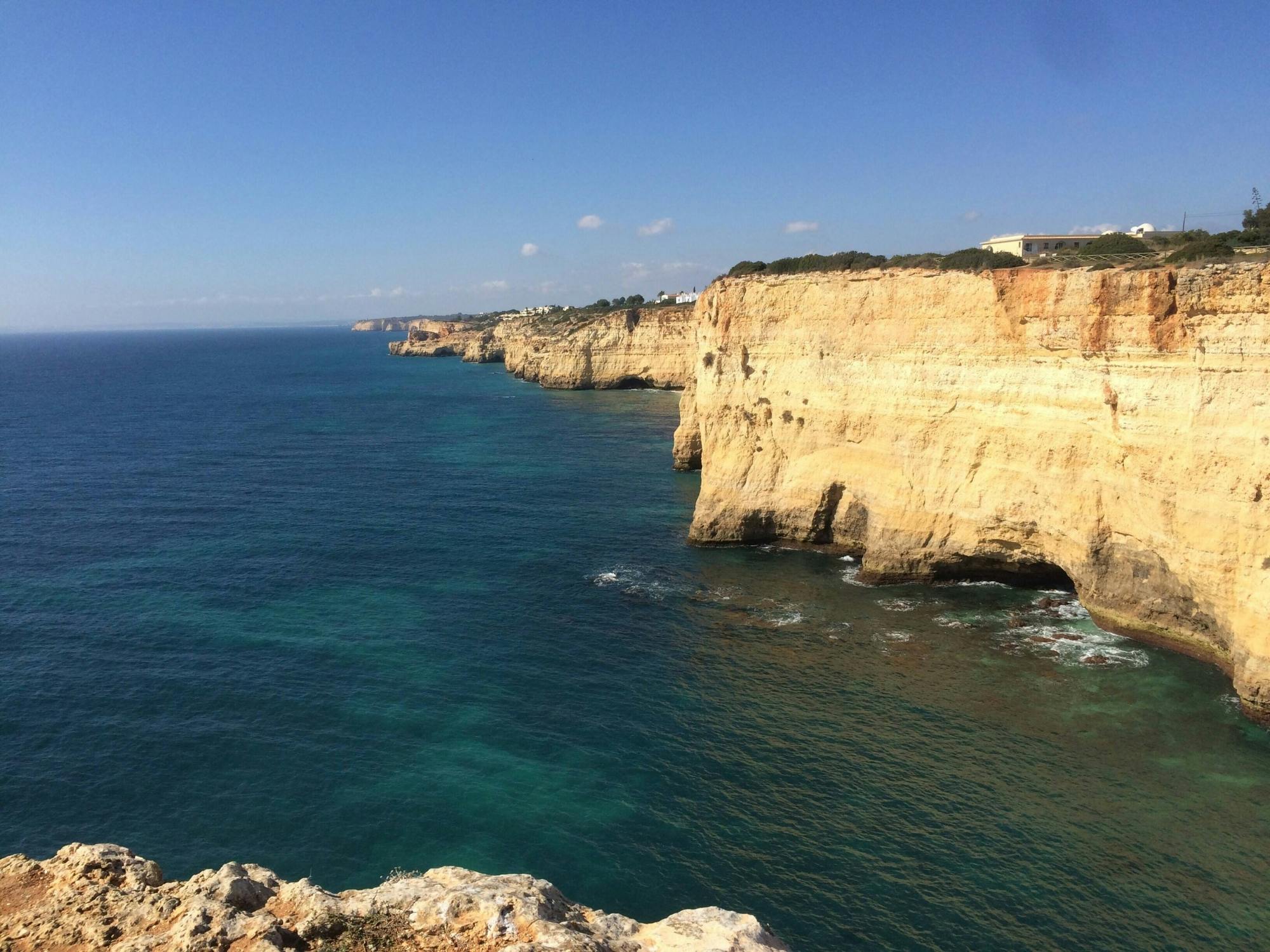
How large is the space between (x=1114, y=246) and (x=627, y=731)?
105 feet

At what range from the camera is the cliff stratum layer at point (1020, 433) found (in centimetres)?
2522

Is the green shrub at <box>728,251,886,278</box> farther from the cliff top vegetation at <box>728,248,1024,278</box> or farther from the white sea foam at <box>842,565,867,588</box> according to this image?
the white sea foam at <box>842,565,867,588</box>

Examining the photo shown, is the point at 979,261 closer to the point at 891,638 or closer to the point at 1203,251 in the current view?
the point at 1203,251

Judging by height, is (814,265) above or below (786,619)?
above

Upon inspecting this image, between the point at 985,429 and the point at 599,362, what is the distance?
281 feet

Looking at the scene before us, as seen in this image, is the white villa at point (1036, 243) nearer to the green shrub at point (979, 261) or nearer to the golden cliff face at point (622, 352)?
the green shrub at point (979, 261)

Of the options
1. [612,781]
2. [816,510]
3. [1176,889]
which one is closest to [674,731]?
[612,781]

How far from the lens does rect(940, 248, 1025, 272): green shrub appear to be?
35.2 meters

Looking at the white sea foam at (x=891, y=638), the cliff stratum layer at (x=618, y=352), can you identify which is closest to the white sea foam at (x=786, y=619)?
the white sea foam at (x=891, y=638)

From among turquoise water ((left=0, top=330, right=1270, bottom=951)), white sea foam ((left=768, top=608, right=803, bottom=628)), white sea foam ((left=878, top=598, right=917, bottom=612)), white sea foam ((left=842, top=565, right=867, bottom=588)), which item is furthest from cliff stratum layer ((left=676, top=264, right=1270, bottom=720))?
white sea foam ((left=768, top=608, right=803, bottom=628))

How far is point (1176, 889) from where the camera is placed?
17.5 meters

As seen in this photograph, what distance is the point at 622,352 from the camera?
4456 inches

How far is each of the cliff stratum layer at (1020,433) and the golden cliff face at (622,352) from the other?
61.3 m

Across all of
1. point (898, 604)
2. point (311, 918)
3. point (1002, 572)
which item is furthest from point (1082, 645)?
point (311, 918)
